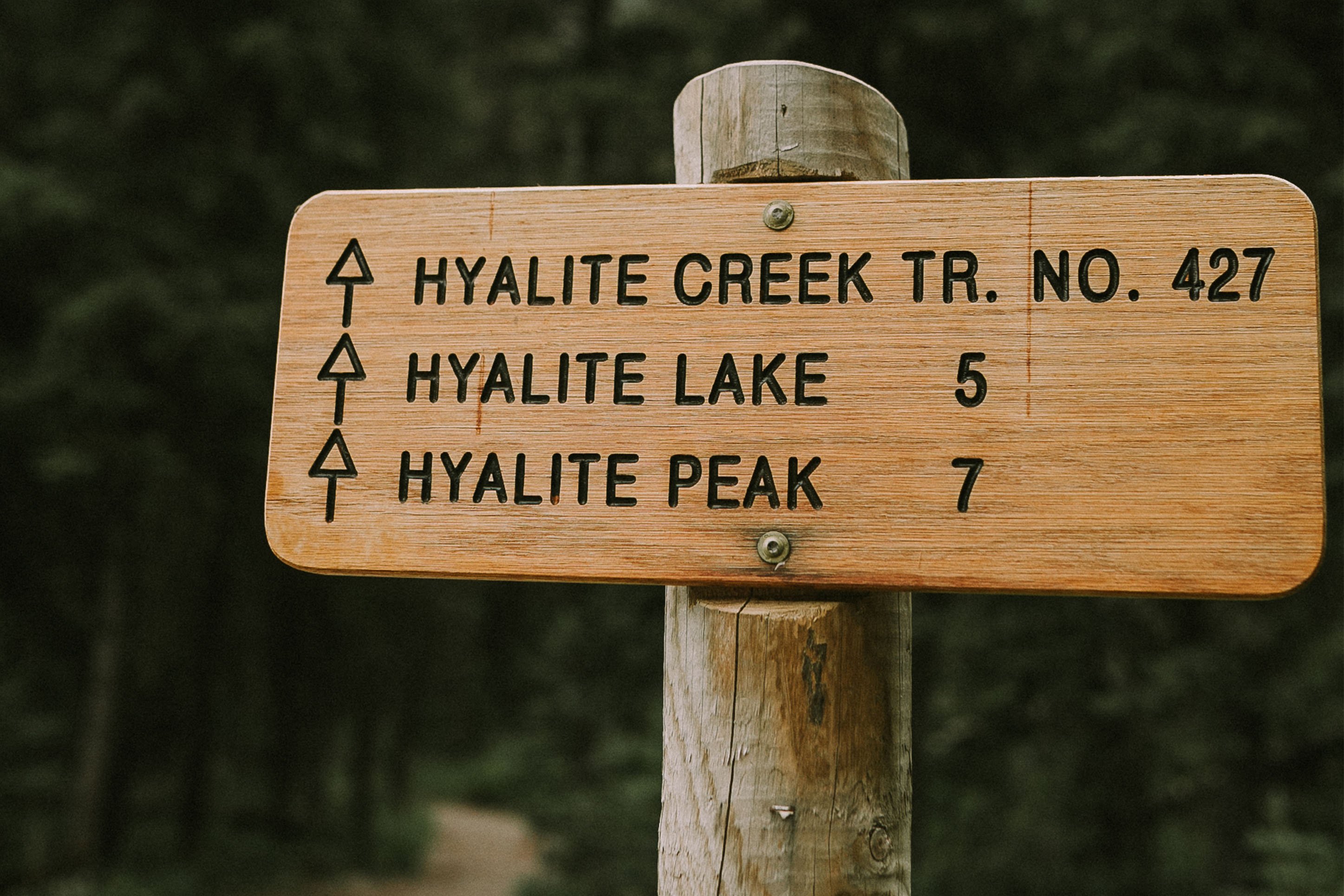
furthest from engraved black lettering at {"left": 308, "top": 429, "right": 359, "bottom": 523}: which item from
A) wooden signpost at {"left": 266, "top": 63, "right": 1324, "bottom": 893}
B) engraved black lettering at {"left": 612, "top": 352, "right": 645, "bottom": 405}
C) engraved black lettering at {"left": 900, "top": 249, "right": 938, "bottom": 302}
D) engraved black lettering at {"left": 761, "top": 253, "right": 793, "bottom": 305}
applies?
A: engraved black lettering at {"left": 900, "top": 249, "right": 938, "bottom": 302}

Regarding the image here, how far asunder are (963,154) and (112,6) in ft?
20.5

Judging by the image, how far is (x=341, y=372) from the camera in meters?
1.31

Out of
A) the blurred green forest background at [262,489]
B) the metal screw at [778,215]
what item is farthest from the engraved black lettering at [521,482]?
the blurred green forest background at [262,489]

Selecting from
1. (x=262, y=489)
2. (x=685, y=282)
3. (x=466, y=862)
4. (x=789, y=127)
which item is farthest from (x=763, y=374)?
(x=466, y=862)

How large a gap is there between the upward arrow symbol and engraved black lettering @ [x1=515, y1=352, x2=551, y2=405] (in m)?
0.24

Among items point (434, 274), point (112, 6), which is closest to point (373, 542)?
point (434, 274)

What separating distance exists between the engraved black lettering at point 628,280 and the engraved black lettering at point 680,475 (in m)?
0.20

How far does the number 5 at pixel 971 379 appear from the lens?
46.4 inches

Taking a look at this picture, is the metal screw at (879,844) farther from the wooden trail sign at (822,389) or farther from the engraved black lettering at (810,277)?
the engraved black lettering at (810,277)

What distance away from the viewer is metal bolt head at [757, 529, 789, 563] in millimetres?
1195

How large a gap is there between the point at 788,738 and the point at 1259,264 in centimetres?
77

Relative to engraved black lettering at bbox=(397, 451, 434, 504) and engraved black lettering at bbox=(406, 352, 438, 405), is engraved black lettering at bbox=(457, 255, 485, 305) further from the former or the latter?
engraved black lettering at bbox=(397, 451, 434, 504)

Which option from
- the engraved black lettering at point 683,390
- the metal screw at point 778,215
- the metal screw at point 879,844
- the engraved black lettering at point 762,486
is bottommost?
the metal screw at point 879,844

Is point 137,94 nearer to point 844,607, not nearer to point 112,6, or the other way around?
point 112,6
